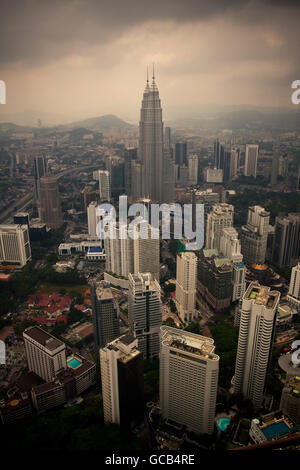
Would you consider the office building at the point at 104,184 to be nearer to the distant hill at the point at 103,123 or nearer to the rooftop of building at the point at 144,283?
the distant hill at the point at 103,123

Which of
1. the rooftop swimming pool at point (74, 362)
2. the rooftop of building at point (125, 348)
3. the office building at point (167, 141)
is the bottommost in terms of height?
the rooftop swimming pool at point (74, 362)

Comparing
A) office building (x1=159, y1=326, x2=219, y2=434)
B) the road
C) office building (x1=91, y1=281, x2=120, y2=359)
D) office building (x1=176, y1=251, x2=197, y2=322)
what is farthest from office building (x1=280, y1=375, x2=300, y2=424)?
the road

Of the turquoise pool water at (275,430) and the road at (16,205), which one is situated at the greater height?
the road at (16,205)

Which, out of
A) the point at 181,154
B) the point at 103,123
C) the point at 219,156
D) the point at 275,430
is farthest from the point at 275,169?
the point at 275,430

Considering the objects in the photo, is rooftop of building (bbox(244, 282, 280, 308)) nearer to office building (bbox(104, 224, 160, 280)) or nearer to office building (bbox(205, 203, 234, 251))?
office building (bbox(104, 224, 160, 280))

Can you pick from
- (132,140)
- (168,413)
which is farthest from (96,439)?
(132,140)

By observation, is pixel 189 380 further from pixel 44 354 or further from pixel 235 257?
pixel 235 257

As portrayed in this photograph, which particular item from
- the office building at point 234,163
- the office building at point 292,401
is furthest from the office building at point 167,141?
the office building at point 292,401

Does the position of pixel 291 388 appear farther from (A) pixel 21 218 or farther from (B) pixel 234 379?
(A) pixel 21 218
